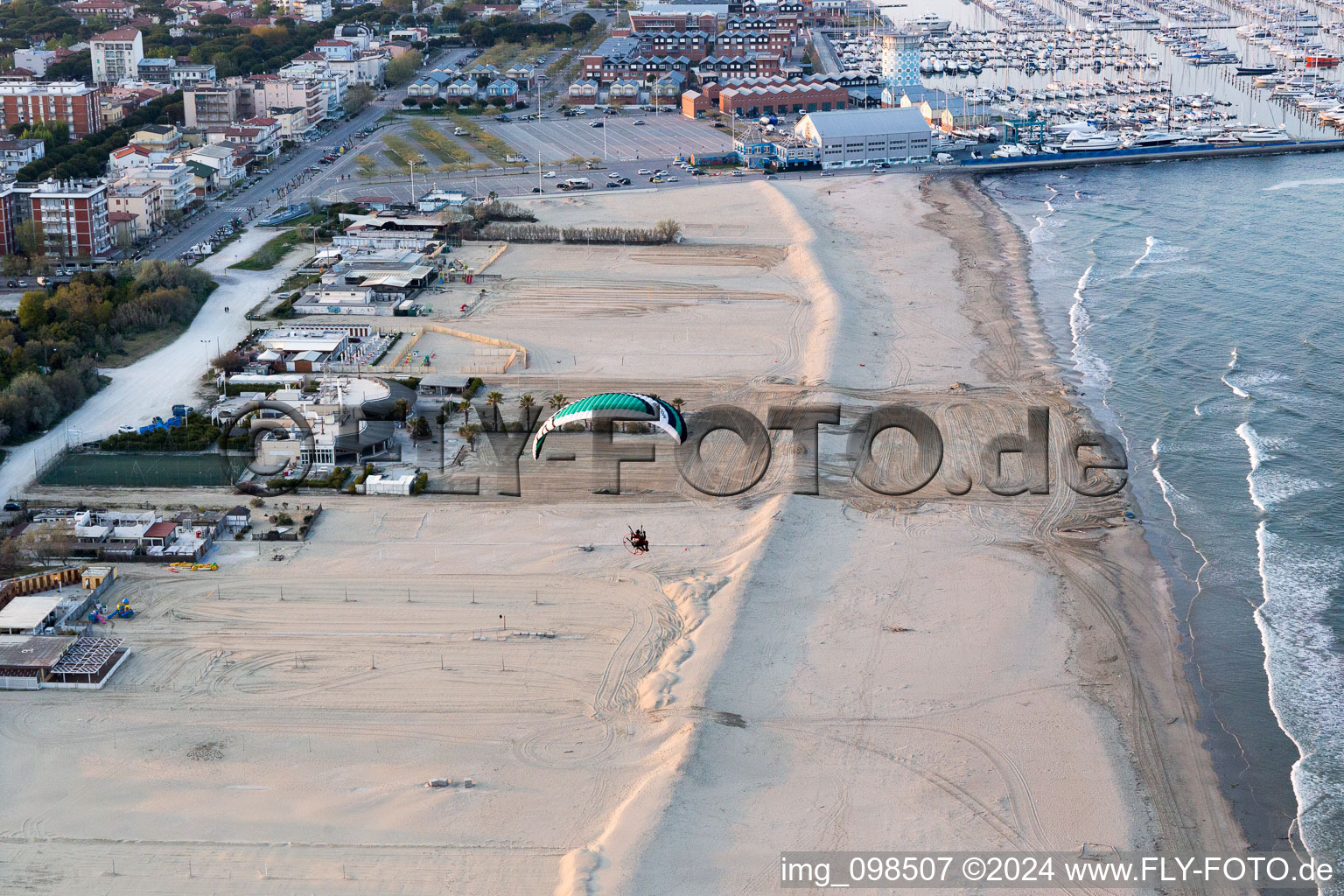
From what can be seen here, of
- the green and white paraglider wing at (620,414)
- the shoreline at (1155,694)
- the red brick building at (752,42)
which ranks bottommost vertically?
the shoreline at (1155,694)

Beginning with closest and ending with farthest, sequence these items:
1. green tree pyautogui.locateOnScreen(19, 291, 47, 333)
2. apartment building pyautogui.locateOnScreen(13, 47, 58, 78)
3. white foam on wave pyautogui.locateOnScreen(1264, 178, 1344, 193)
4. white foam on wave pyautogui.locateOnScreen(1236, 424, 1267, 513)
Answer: white foam on wave pyautogui.locateOnScreen(1236, 424, 1267, 513) → green tree pyautogui.locateOnScreen(19, 291, 47, 333) → white foam on wave pyautogui.locateOnScreen(1264, 178, 1344, 193) → apartment building pyautogui.locateOnScreen(13, 47, 58, 78)

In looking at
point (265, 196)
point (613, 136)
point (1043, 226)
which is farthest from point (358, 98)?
point (1043, 226)

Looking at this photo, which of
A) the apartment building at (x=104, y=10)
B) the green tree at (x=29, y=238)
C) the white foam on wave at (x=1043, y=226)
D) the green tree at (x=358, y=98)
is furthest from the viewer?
the apartment building at (x=104, y=10)

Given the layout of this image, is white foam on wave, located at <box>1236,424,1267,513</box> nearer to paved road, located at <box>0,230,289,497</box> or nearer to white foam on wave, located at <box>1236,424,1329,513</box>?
white foam on wave, located at <box>1236,424,1329,513</box>

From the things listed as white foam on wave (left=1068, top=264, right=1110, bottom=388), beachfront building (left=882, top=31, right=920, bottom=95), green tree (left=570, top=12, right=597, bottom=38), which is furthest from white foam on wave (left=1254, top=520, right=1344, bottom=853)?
green tree (left=570, top=12, right=597, bottom=38)

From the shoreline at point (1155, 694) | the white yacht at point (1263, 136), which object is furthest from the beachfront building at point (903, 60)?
the shoreline at point (1155, 694)

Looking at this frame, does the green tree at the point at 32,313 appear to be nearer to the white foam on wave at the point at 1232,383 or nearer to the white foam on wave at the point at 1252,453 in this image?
the white foam on wave at the point at 1252,453
